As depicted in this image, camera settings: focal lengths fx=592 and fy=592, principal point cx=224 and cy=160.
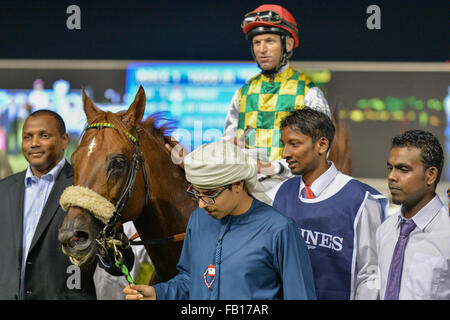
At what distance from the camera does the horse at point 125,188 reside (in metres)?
2.74

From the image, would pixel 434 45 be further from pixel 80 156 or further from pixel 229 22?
pixel 80 156

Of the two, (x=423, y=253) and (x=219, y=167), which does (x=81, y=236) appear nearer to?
(x=219, y=167)

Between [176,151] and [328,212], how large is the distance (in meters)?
0.97

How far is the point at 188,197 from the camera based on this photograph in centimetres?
324

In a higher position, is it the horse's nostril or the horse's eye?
the horse's eye

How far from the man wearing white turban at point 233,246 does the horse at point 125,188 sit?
0.59 meters

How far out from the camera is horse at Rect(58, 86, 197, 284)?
2742 mm

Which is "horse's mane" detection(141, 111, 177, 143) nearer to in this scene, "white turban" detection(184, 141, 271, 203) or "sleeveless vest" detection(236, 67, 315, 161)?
"sleeveless vest" detection(236, 67, 315, 161)

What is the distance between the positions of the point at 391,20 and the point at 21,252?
14.5 feet

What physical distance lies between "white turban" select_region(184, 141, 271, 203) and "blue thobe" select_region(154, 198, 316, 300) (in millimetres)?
131

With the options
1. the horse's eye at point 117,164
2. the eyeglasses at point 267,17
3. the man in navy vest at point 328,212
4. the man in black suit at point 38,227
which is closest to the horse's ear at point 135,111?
the horse's eye at point 117,164

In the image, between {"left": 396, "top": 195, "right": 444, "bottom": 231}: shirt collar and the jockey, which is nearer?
{"left": 396, "top": 195, "right": 444, "bottom": 231}: shirt collar

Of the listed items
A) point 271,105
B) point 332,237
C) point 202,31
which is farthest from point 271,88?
point 202,31


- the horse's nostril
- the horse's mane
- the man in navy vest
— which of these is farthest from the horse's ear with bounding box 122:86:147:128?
the man in navy vest
